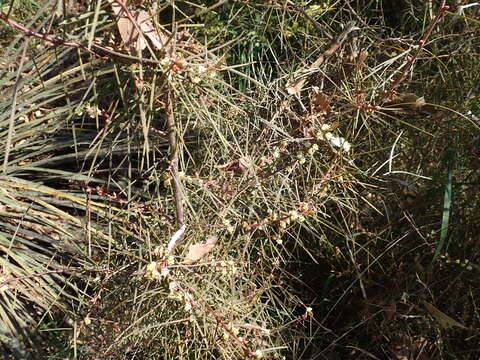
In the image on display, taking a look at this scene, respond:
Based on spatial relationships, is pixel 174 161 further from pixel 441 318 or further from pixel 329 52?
pixel 441 318

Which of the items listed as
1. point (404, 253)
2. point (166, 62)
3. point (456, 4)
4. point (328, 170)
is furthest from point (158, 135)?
point (456, 4)

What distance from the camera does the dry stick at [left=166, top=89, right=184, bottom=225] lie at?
1.50 meters

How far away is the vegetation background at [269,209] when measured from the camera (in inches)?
67.1

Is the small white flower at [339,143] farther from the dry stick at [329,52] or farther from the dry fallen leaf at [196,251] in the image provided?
the dry fallen leaf at [196,251]

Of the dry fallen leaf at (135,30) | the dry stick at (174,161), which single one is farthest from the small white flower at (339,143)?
the dry fallen leaf at (135,30)

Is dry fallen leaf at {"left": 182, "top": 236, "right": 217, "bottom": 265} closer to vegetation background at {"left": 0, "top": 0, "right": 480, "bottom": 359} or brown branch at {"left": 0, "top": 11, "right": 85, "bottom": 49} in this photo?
vegetation background at {"left": 0, "top": 0, "right": 480, "bottom": 359}

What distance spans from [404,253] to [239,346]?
2.71 feet

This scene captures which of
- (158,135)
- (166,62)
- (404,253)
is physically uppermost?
(166,62)

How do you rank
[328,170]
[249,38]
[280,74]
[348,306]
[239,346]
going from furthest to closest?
[249,38]
[348,306]
[280,74]
[328,170]
[239,346]

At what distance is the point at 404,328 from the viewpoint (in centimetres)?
225

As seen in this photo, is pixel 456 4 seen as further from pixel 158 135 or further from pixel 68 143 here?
pixel 68 143

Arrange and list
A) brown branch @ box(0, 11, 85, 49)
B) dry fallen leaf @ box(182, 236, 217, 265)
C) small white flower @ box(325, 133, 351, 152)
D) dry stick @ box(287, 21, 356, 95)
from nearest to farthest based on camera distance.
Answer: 1. brown branch @ box(0, 11, 85, 49)
2. dry fallen leaf @ box(182, 236, 217, 265)
3. small white flower @ box(325, 133, 351, 152)
4. dry stick @ box(287, 21, 356, 95)

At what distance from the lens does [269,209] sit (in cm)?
177

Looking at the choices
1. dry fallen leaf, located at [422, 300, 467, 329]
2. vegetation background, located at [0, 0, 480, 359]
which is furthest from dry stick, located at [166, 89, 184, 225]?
dry fallen leaf, located at [422, 300, 467, 329]
